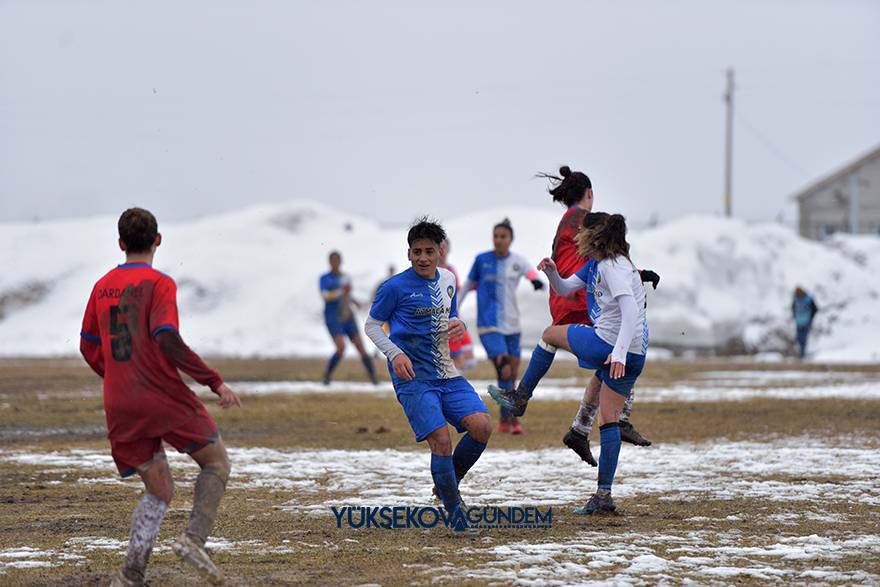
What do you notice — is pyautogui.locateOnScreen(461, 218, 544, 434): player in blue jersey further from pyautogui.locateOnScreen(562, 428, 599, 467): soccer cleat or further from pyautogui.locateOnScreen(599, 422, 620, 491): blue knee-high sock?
pyautogui.locateOnScreen(599, 422, 620, 491): blue knee-high sock

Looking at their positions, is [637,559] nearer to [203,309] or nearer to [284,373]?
[284,373]

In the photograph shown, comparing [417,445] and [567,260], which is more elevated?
[567,260]

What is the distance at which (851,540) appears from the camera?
300 inches

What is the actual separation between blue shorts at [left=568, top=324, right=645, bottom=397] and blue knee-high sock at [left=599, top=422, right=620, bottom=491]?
24cm

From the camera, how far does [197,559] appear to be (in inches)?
249

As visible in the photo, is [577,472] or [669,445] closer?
[577,472]

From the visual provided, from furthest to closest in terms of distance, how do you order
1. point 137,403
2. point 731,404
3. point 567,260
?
point 731,404 → point 567,260 → point 137,403

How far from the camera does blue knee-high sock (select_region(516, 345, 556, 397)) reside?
30.7ft

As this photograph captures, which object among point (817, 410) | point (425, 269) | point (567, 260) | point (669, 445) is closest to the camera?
point (425, 269)

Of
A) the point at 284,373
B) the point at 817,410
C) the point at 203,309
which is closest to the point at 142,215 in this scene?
the point at 817,410

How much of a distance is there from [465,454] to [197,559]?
A: 2.59 m

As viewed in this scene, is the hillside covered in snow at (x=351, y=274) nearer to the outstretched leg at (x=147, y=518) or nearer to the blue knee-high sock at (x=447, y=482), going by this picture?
the blue knee-high sock at (x=447, y=482)

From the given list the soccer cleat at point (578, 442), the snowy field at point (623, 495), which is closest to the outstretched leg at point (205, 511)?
the snowy field at point (623, 495)

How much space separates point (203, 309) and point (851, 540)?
159ft
